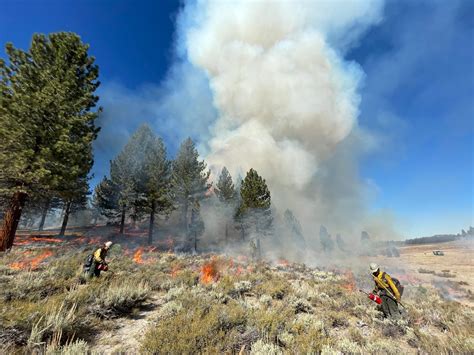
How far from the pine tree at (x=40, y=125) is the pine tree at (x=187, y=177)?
16019 millimetres

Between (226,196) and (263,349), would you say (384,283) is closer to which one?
(263,349)

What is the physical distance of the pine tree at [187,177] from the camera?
29.1m

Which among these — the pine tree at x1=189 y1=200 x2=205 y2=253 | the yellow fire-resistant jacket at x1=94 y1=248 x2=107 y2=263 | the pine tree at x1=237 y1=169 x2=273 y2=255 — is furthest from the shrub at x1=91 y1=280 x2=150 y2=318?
the pine tree at x1=237 y1=169 x2=273 y2=255

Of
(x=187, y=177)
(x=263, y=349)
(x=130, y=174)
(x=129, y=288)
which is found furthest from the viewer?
(x=187, y=177)

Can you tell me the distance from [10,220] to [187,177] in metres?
18.8

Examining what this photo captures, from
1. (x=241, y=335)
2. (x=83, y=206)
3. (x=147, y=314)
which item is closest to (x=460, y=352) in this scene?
(x=241, y=335)

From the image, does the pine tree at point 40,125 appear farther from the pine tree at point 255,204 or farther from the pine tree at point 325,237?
the pine tree at point 325,237

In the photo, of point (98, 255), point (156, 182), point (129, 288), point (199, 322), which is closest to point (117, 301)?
point (129, 288)

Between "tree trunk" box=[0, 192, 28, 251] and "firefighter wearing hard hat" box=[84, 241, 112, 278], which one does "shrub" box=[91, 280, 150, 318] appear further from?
"tree trunk" box=[0, 192, 28, 251]

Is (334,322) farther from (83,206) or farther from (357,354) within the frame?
(83,206)

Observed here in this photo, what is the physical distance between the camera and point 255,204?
31.4 metres

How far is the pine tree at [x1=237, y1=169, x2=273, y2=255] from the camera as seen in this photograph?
31.4 meters

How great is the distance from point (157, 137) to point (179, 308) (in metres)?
26.8

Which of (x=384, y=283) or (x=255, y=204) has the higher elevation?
(x=255, y=204)
